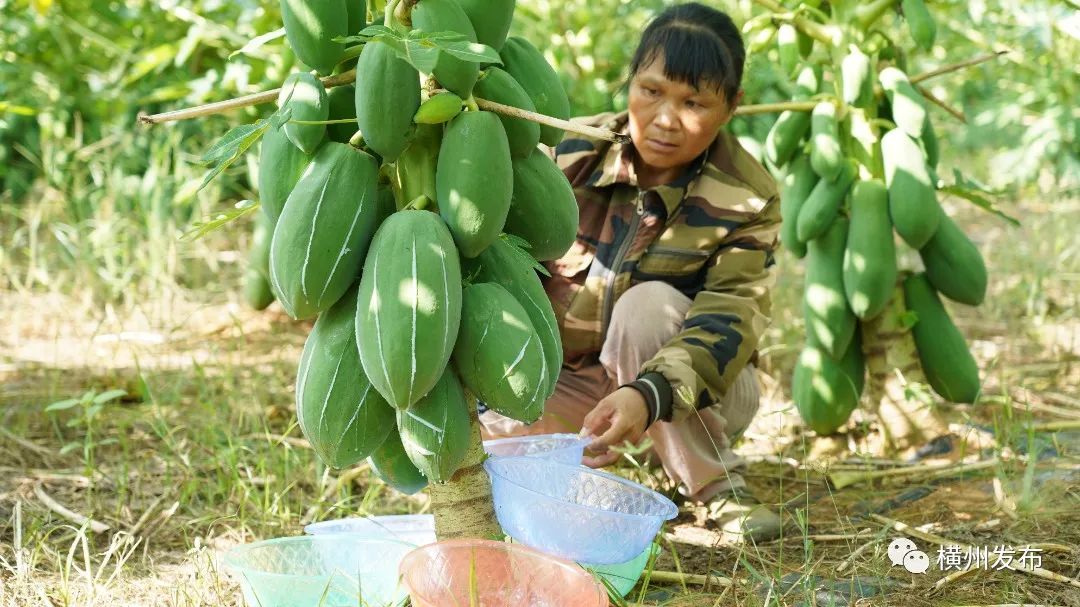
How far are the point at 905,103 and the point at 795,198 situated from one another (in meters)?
0.33

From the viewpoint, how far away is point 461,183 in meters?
1.45

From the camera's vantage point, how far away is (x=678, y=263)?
2.51m

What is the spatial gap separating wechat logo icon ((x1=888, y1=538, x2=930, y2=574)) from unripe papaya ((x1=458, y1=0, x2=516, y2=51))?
1192mm

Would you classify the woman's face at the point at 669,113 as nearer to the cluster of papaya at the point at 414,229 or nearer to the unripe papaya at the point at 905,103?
the unripe papaya at the point at 905,103

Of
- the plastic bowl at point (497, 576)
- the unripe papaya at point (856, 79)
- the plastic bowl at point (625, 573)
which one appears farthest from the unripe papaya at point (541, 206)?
the unripe papaya at point (856, 79)

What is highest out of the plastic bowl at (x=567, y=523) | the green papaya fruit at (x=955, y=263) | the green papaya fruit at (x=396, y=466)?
the green papaya fruit at (x=955, y=263)

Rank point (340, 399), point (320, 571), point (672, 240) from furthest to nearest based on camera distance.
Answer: point (672, 240), point (320, 571), point (340, 399)

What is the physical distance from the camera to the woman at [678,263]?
2379mm

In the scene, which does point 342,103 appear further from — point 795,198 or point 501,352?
point 795,198

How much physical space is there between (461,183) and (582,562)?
0.65m

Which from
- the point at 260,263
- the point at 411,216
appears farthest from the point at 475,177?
the point at 260,263

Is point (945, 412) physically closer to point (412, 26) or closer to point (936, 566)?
point (936, 566)

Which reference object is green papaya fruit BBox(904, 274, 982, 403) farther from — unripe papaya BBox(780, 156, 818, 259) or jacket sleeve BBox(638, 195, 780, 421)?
jacket sleeve BBox(638, 195, 780, 421)

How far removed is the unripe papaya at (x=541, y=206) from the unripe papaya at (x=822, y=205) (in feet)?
3.84
